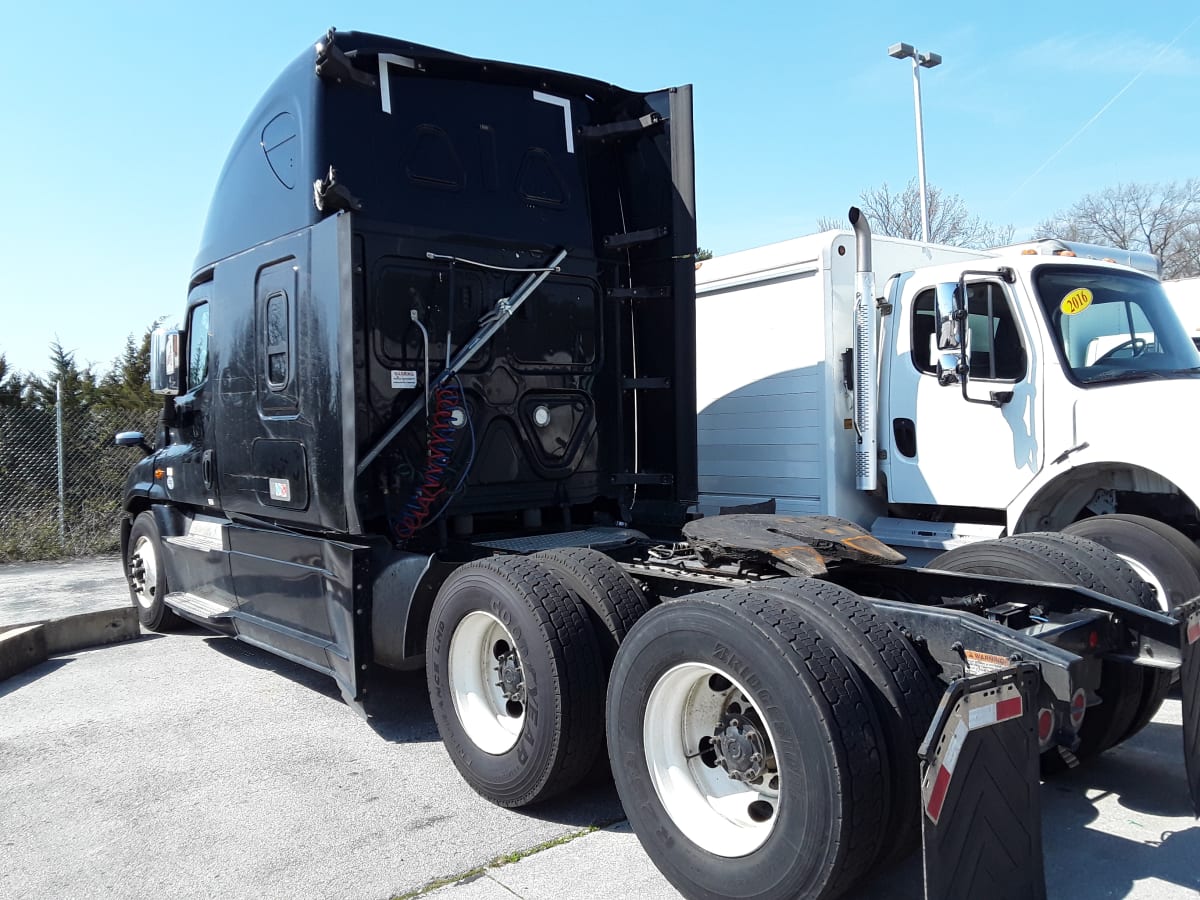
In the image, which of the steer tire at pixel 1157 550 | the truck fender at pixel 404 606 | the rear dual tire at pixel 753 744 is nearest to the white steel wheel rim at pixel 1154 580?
the steer tire at pixel 1157 550

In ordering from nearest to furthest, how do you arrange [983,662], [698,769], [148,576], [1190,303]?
[983,662]
[698,769]
[148,576]
[1190,303]

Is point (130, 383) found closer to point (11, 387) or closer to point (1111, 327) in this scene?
point (11, 387)

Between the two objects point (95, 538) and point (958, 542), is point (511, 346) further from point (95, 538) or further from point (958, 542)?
point (95, 538)

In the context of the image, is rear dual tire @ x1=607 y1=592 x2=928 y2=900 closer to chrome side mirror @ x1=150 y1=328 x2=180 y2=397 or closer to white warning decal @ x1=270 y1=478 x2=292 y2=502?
white warning decal @ x1=270 y1=478 x2=292 y2=502

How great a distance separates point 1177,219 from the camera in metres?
36.0

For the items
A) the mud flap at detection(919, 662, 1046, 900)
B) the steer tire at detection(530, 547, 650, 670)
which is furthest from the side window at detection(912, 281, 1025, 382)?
the mud flap at detection(919, 662, 1046, 900)

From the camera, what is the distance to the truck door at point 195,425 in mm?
6375

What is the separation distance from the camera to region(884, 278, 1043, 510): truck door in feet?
19.5

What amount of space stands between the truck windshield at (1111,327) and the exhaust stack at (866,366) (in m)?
1.07

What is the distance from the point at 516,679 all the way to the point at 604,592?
56 cm

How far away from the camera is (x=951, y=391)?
6.27 m

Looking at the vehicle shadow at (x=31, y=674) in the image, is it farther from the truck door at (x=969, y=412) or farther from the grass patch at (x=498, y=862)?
the truck door at (x=969, y=412)

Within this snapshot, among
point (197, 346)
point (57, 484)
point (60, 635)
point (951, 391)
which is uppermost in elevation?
point (197, 346)

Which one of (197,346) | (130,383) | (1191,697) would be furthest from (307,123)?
(130,383)
